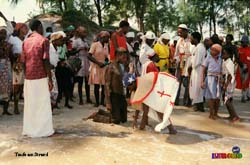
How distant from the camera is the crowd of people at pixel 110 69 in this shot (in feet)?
19.9

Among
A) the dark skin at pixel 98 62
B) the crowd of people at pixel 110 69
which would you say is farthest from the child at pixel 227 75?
the dark skin at pixel 98 62

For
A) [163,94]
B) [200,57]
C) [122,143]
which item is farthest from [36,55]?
[200,57]

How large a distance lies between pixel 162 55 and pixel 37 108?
3.79 m

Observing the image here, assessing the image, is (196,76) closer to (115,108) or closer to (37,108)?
(115,108)

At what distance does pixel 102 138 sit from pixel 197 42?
12.7ft

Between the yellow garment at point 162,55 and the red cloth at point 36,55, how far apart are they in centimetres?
354

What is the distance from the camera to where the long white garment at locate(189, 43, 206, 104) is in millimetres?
8688

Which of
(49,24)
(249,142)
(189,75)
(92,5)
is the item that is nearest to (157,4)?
(92,5)

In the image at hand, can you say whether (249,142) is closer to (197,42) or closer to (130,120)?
(130,120)

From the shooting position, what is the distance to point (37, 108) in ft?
19.8

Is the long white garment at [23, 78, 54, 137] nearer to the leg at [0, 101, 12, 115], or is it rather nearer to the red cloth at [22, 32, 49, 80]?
the red cloth at [22, 32, 49, 80]

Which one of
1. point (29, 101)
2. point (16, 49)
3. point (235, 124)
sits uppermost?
point (16, 49)

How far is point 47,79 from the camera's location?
6070 mm

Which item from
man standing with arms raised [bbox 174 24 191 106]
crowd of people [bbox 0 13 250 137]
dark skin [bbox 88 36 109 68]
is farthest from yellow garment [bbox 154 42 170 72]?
dark skin [bbox 88 36 109 68]
